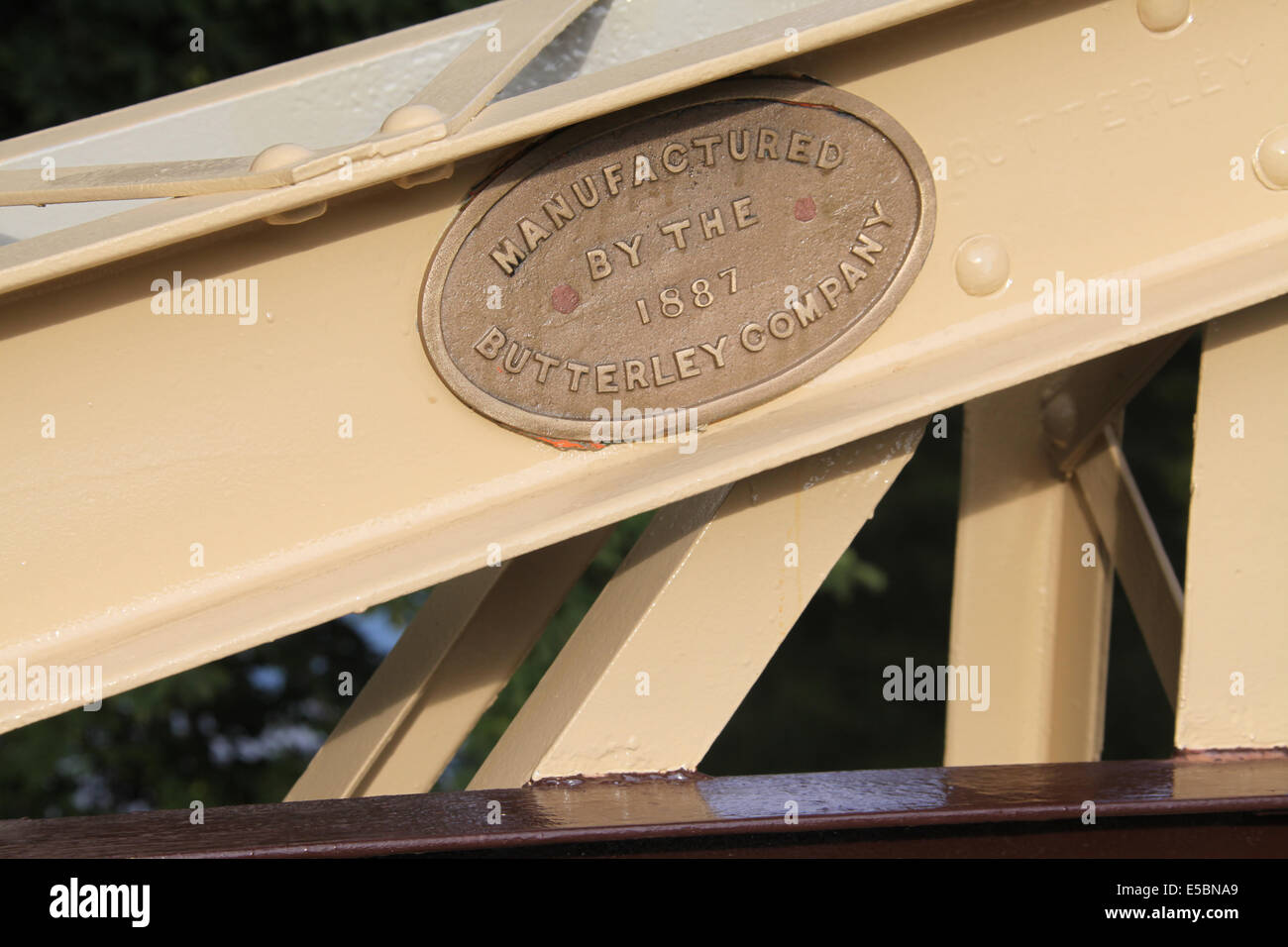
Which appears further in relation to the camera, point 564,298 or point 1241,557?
point 1241,557

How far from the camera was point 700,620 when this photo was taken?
7.82 feet

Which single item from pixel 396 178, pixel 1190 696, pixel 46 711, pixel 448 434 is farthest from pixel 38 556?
pixel 1190 696

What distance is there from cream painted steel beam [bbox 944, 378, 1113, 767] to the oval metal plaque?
1442 millimetres

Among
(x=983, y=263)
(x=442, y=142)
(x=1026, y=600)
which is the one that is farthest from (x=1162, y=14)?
(x=1026, y=600)

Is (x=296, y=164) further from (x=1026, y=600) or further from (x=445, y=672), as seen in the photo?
(x=1026, y=600)

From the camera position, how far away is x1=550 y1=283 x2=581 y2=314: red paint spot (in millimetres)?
2213

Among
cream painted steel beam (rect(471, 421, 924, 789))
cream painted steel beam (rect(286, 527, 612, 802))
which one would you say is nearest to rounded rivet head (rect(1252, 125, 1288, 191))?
cream painted steel beam (rect(471, 421, 924, 789))

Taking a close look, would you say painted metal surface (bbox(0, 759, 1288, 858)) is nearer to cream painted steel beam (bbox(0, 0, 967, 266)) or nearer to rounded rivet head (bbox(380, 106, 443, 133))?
cream painted steel beam (bbox(0, 0, 967, 266))

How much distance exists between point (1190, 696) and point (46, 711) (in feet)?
5.95

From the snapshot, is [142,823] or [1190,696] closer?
[142,823]

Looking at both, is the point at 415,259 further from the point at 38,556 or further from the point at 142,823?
the point at 142,823

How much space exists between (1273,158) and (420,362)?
1.44m

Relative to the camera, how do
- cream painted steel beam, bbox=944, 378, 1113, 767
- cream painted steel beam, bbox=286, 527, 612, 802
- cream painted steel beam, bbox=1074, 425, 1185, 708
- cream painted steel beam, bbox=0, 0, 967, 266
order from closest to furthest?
1. cream painted steel beam, bbox=0, 0, 967, 266
2. cream painted steel beam, bbox=286, 527, 612, 802
3. cream painted steel beam, bbox=1074, 425, 1185, 708
4. cream painted steel beam, bbox=944, 378, 1113, 767

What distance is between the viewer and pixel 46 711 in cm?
202
